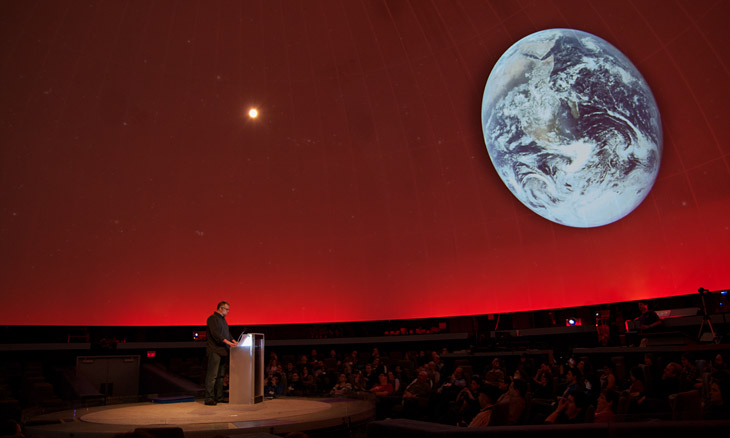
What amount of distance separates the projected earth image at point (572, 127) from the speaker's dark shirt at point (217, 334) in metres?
6.51

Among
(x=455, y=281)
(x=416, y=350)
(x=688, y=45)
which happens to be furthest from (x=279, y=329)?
(x=688, y=45)

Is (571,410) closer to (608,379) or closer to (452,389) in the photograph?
(608,379)

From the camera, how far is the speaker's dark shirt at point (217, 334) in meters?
7.57

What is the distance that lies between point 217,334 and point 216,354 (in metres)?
0.32

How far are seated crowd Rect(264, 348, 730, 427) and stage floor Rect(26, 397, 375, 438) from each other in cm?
95

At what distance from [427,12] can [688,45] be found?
499 centimetres

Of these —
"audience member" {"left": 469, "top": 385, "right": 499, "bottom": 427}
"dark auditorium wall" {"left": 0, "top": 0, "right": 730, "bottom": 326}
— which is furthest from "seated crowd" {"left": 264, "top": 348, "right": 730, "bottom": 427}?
"dark auditorium wall" {"left": 0, "top": 0, "right": 730, "bottom": 326}

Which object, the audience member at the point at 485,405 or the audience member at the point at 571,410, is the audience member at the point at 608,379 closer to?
the audience member at the point at 571,410

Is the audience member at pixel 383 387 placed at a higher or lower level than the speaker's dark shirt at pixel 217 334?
lower

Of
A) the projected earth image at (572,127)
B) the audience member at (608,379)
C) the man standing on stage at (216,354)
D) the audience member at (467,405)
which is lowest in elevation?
the audience member at (467,405)

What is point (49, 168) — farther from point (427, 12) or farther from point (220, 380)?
point (427, 12)

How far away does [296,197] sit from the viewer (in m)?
13.1

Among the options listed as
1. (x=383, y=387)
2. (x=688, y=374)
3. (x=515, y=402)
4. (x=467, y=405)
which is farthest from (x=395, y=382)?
(x=688, y=374)

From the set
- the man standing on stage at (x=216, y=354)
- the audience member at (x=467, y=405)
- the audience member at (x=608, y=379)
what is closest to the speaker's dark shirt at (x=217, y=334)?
the man standing on stage at (x=216, y=354)
